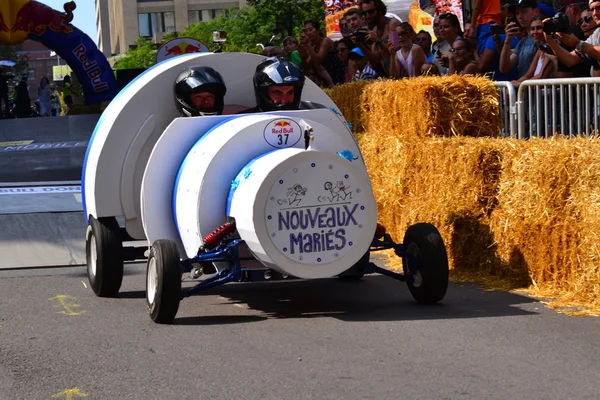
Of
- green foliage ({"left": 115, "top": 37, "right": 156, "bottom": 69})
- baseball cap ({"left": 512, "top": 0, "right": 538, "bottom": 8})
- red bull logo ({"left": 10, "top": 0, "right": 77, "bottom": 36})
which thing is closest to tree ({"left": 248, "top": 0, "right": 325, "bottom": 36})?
green foliage ({"left": 115, "top": 37, "right": 156, "bottom": 69})

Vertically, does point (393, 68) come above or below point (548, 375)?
above

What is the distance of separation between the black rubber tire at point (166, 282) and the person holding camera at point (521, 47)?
5.52 m

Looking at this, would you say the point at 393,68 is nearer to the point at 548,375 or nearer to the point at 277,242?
the point at 277,242

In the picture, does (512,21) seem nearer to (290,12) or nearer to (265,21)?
(290,12)

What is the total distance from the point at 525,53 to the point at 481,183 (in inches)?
114

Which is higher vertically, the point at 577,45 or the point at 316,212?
the point at 577,45

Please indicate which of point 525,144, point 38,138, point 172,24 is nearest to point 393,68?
point 525,144

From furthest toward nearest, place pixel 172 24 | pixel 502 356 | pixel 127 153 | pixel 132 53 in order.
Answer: pixel 172 24, pixel 132 53, pixel 127 153, pixel 502 356

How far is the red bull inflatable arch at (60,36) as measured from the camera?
28688mm

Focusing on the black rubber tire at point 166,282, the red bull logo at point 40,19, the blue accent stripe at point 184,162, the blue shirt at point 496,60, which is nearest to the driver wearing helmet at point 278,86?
the blue accent stripe at point 184,162

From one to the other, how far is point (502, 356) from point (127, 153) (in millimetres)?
3864

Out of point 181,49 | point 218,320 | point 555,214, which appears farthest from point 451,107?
point 181,49

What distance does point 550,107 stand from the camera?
1089 cm

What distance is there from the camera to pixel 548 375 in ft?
20.2
